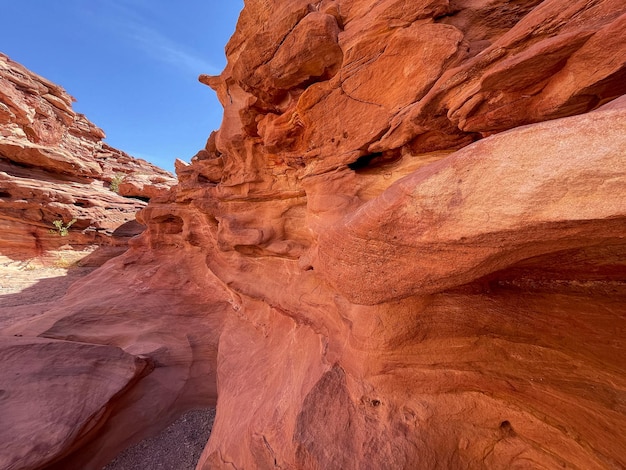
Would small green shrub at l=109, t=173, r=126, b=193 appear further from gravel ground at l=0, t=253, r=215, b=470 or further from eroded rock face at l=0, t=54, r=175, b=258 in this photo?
gravel ground at l=0, t=253, r=215, b=470

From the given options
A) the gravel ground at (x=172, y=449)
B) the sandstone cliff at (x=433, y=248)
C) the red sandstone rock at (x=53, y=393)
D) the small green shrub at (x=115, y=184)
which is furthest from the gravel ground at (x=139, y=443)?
the small green shrub at (x=115, y=184)

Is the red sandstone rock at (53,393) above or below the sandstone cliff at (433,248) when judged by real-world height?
below

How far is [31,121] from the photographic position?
13680mm

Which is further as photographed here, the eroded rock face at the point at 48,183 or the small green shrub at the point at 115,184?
the small green shrub at the point at 115,184

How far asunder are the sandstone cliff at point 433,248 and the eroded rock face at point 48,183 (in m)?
11.7

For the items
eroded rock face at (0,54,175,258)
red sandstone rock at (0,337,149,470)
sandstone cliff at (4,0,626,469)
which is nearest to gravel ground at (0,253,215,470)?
sandstone cliff at (4,0,626,469)

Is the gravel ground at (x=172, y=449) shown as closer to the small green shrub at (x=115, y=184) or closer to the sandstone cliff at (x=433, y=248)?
the sandstone cliff at (x=433, y=248)

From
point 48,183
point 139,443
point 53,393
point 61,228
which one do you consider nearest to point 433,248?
point 53,393

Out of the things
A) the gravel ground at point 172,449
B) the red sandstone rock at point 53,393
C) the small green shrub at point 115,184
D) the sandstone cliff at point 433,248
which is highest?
the small green shrub at point 115,184

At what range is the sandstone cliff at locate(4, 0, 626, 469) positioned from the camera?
4.46 ft

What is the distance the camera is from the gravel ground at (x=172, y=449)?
390 cm

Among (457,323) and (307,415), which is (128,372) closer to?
(307,415)

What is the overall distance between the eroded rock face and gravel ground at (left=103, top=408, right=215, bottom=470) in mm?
10634

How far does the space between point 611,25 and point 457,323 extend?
8.00 feet
